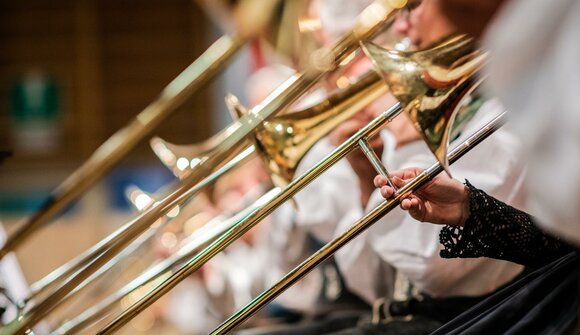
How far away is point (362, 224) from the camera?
0.84m

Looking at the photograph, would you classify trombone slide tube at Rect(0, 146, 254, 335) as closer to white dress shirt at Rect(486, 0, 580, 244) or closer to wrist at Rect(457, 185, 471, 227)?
wrist at Rect(457, 185, 471, 227)

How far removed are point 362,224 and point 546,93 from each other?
0.29 meters

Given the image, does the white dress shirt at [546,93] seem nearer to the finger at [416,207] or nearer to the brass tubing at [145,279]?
the finger at [416,207]

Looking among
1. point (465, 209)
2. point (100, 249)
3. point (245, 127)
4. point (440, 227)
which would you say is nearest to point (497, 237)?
point (465, 209)

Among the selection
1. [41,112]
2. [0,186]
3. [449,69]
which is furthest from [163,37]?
[449,69]

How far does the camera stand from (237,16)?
1.53 m

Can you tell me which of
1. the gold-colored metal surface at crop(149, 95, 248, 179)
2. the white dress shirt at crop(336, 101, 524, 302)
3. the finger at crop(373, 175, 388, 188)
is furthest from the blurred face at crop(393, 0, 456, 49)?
the gold-colored metal surface at crop(149, 95, 248, 179)

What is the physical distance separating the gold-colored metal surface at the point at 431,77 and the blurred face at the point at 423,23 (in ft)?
0.46

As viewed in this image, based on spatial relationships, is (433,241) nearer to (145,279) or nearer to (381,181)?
(381,181)

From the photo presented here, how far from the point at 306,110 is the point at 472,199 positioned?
1.07ft

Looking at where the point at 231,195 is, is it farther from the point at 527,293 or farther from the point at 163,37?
the point at 163,37

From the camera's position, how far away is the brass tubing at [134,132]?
1.44 m

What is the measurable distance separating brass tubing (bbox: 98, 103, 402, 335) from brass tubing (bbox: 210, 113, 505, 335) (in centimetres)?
7

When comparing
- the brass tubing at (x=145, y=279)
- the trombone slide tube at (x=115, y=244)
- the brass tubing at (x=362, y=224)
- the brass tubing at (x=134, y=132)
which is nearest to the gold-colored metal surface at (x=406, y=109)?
the brass tubing at (x=362, y=224)
